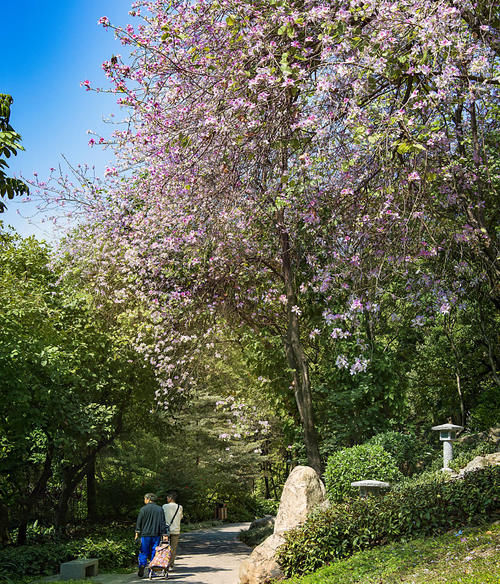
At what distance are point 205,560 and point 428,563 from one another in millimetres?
8314

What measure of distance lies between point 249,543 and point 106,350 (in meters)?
6.84

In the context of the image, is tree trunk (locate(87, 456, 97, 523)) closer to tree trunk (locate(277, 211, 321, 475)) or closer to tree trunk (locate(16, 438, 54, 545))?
tree trunk (locate(16, 438, 54, 545))

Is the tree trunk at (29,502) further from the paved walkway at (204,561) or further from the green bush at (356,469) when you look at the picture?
the green bush at (356,469)

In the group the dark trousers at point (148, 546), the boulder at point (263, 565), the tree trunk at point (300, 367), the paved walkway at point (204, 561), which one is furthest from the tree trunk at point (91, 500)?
the boulder at point (263, 565)

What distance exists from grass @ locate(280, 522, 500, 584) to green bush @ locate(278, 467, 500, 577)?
1.08 feet

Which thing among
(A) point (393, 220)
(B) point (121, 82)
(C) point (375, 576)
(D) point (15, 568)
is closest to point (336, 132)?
(A) point (393, 220)

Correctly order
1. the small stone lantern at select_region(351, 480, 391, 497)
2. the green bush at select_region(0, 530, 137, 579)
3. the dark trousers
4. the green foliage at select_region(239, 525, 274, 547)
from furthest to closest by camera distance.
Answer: the green foliage at select_region(239, 525, 274, 547) → the green bush at select_region(0, 530, 137, 579) → the dark trousers → the small stone lantern at select_region(351, 480, 391, 497)

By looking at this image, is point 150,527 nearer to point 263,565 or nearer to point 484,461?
point 263,565

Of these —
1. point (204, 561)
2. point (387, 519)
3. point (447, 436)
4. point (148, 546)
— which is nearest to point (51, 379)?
point (148, 546)

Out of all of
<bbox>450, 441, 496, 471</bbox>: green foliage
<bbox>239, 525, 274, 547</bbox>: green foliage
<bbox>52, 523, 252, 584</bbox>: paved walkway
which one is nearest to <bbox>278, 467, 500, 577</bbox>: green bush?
<bbox>52, 523, 252, 584</bbox>: paved walkway

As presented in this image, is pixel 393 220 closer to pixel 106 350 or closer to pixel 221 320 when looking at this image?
pixel 221 320

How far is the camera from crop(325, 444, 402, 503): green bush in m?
11.4

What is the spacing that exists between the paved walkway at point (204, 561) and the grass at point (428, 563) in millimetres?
3138

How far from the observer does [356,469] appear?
11398mm
